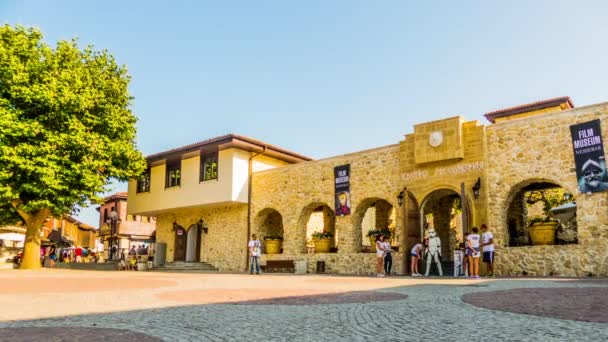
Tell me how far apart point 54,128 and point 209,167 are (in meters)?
6.91

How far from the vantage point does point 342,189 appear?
19.8 meters

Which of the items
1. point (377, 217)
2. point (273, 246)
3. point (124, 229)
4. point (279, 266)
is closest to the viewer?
point (279, 266)

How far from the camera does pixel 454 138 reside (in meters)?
16.7

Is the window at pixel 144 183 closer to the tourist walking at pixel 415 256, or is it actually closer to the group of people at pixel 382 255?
the group of people at pixel 382 255

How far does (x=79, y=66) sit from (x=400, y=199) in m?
15.4

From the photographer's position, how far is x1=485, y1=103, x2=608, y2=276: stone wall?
1377 centimetres

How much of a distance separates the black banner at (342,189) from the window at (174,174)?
930 centimetres

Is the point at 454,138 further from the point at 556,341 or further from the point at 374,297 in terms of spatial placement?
the point at 556,341

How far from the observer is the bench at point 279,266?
2014cm

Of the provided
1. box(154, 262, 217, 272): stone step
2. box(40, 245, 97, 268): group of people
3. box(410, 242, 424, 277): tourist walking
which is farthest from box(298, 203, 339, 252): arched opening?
box(40, 245, 97, 268): group of people

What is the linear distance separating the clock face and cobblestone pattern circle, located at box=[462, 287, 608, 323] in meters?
8.44

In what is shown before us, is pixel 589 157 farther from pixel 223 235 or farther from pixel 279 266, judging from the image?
pixel 223 235

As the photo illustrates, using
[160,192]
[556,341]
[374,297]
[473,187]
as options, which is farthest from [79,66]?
[556,341]

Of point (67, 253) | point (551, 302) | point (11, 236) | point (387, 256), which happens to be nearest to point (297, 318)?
point (551, 302)
